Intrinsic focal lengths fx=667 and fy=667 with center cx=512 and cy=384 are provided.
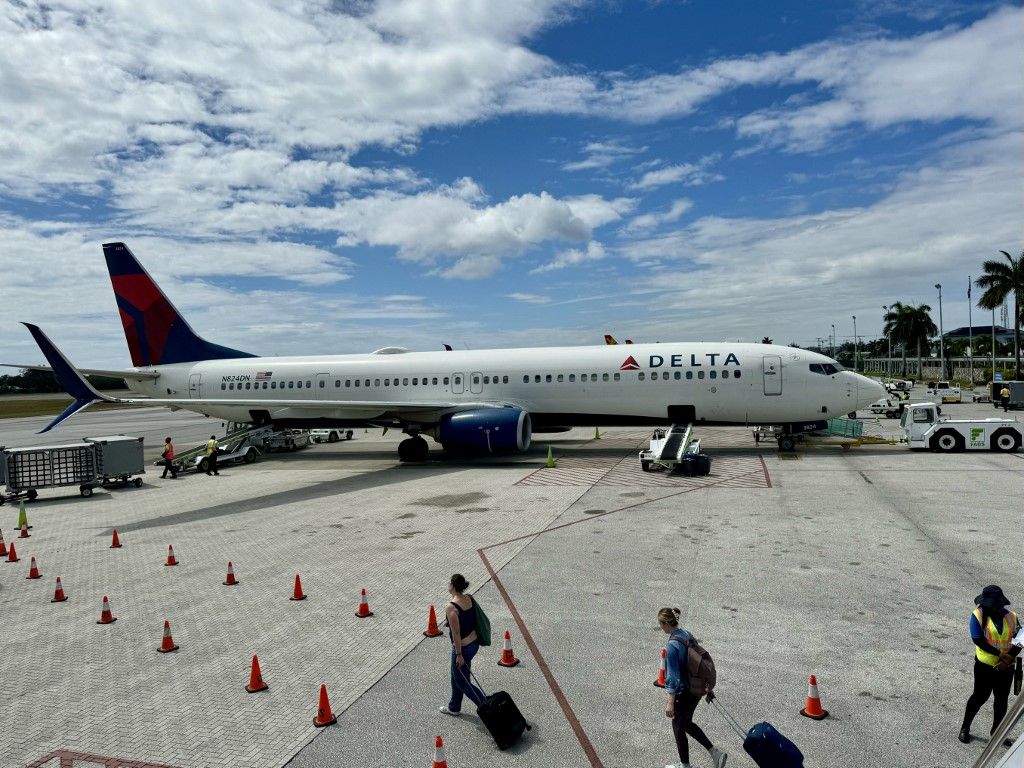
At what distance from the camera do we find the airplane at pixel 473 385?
25328 mm

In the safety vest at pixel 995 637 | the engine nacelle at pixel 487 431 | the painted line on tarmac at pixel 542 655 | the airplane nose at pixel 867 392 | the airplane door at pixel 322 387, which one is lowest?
the painted line on tarmac at pixel 542 655

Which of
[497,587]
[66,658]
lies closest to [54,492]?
[66,658]

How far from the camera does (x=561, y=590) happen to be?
11.3 m

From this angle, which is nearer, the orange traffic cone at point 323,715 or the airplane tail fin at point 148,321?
the orange traffic cone at point 323,715

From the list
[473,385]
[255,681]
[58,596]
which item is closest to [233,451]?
[473,385]

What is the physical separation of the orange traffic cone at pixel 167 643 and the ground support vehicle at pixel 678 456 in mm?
15983

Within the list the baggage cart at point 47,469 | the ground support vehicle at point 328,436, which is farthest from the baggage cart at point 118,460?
the ground support vehicle at point 328,436

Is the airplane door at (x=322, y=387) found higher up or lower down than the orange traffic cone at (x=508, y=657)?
higher up

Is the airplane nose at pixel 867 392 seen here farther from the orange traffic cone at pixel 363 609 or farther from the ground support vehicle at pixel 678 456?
the orange traffic cone at pixel 363 609

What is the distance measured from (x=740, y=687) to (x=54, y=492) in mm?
25318

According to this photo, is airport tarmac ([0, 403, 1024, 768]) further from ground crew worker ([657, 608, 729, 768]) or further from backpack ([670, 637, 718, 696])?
backpack ([670, 637, 718, 696])

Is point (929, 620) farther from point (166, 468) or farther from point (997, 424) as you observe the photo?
point (166, 468)

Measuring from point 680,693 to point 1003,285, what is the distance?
7724 centimetres

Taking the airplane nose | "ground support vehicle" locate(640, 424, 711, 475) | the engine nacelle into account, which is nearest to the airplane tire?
the airplane nose
